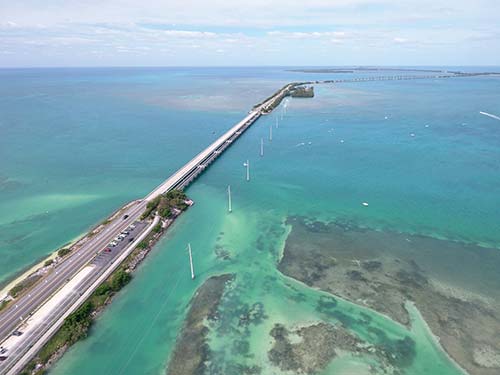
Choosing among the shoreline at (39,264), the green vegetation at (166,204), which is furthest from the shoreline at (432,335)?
the shoreline at (39,264)

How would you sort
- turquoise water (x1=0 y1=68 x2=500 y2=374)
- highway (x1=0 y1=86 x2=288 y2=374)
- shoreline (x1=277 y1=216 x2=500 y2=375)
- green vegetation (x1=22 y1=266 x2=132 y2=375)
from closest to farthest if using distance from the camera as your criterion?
green vegetation (x1=22 y1=266 x2=132 y2=375) → highway (x1=0 y1=86 x2=288 y2=374) → shoreline (x1=277 y1=216 x2=500 y2=375) → turquoise water (x1=0 y1=68 x2=500 y2=374)

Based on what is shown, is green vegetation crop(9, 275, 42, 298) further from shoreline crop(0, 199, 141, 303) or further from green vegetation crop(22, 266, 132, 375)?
green vegetation crop(22, 266, 132, 375)

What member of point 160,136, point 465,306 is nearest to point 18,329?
point 465,306

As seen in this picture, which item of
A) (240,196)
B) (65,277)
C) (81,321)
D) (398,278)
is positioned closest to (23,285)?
(65,277)

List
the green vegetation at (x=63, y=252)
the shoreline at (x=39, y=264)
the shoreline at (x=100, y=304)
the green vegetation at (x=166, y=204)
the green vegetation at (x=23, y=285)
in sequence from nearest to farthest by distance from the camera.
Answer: the shoreline at (x=100, y=304) < the green vegetation at (x=23, y=285) < the shoreline at (x=39, y=264) < the green vegetation at (x=63, y=252) < the green vegetation at (x=166, y=204)

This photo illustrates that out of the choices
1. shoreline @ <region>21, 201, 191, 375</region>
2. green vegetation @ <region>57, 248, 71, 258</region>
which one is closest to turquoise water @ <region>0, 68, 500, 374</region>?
shoreline @ <region>21, 201, 191, 375</region>

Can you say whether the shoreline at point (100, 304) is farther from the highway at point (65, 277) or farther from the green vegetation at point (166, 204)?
the green vegetation at point (166, 204)

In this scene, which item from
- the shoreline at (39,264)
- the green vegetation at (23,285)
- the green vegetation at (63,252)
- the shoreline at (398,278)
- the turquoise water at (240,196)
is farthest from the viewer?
the green vegetation at (63,252)
